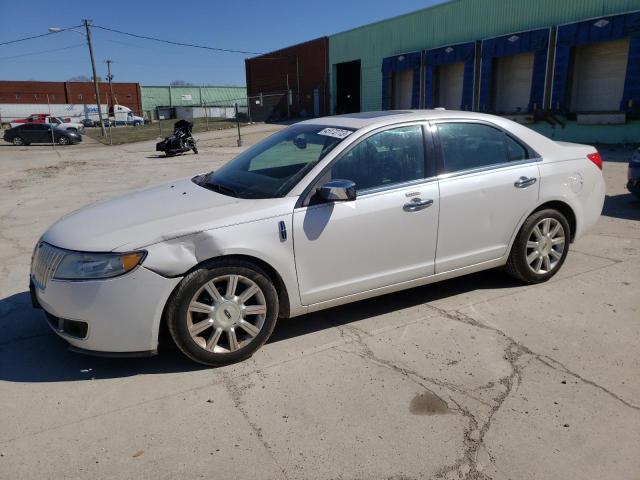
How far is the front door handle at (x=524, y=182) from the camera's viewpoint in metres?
4.46

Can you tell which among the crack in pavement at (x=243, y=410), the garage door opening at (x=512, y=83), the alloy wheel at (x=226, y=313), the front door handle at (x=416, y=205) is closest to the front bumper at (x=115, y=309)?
the alloy wheel at (x=226, y=313)

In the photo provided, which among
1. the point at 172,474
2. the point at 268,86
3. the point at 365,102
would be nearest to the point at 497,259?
the point at 172,474

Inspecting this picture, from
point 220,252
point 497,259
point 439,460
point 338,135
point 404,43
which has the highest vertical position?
point 404,43

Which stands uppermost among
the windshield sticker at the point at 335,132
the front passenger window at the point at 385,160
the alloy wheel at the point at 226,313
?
the windshield sticker at the point at 335,132

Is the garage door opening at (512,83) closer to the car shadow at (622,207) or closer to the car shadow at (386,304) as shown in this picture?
the car shadow at (622,207)

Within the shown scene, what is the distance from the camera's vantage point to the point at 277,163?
14.5ft

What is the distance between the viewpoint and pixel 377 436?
278cm

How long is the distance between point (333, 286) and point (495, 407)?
53.2 inches

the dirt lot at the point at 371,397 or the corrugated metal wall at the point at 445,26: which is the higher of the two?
the corrugated metal wall at the point at 445,26

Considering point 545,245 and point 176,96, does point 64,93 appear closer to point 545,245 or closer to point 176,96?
point 176,96

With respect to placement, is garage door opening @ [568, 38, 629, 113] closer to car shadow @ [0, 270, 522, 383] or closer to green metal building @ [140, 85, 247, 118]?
car shadow @ [0, 270, 522, 383]

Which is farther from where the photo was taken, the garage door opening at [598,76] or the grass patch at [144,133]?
the grass patch at [144,133]

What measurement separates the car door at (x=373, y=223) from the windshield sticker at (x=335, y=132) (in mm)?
137

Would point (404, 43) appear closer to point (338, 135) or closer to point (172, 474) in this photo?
point (338, 135)
